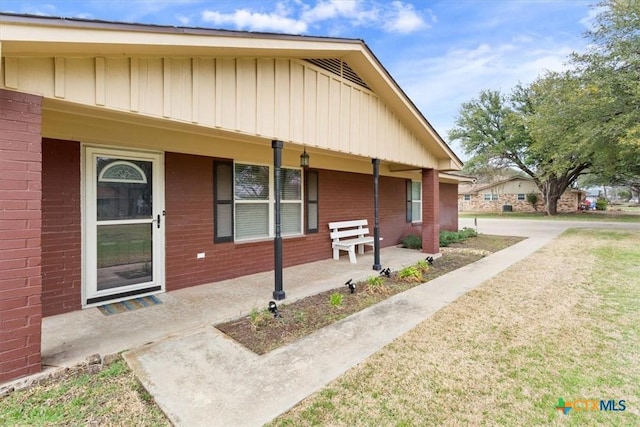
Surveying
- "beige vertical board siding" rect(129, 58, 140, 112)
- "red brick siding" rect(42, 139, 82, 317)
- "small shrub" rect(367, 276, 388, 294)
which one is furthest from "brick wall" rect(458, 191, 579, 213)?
"red brick siding" rect(42, 139, 82, 317)

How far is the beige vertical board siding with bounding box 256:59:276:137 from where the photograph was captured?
4168mm

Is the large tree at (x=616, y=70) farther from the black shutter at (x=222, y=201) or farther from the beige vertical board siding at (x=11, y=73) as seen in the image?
the beige vertical board siding at (x=11, y=73)

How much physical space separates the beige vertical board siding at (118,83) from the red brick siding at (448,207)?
38.8ft

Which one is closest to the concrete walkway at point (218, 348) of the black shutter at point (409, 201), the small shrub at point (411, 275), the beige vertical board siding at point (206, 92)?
the small shrub at point (411, 275)

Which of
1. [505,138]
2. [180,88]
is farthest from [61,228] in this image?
[505,138]

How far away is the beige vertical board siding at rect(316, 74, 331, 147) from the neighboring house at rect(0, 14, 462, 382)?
25 millimetres

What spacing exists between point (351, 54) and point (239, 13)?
5.01 m

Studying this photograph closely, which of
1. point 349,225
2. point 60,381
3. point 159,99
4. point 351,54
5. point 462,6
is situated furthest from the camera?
point 462,6

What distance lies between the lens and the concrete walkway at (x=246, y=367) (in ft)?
7.22

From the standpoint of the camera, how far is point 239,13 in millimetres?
8422

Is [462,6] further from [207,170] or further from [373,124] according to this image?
[207,170]

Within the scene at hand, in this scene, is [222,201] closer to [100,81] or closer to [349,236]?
[100,81]

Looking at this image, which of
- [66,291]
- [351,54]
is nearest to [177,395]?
[66,291]

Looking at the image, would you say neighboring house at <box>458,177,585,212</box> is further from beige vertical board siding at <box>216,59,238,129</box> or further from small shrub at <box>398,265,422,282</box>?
beige vertical board siding at <box>216,59,238,129</box>
